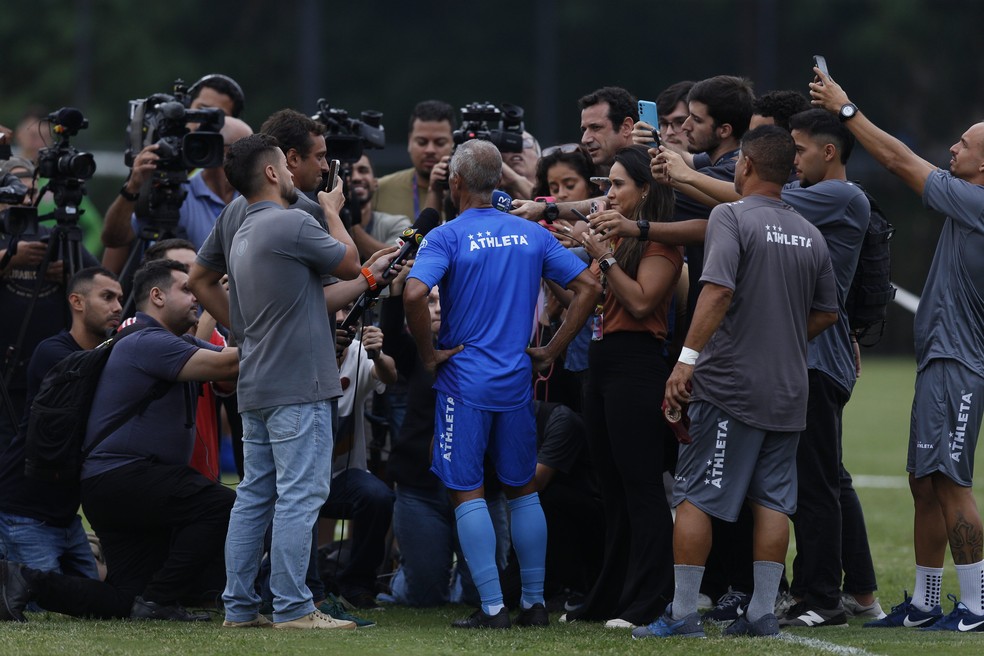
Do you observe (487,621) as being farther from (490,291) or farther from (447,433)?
(490,291)

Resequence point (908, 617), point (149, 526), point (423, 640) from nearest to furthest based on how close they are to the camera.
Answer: point (423, 640)
point (908, 617)
point (149, 526)

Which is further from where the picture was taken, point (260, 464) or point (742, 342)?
point (260, 464)

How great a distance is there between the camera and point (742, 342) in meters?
5.90

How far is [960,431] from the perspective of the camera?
635 centimetres

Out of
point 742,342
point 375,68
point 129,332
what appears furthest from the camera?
point 375,68

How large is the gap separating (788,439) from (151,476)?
2.89 m

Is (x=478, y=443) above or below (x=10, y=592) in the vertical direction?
above

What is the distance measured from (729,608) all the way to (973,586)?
108 centimetres

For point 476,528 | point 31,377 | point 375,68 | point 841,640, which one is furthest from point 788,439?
point 375,68

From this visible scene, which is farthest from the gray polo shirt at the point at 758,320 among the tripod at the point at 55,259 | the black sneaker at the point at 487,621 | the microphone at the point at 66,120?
the microphone at the point at 66,120

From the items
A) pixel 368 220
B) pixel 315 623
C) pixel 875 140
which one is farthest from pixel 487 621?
pixel 368 220

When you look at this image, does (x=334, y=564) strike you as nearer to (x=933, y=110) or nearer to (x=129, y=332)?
(x=129, y=332)

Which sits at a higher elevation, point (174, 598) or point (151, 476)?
point (151, 476)

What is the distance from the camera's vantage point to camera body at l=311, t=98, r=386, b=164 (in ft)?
24.0
